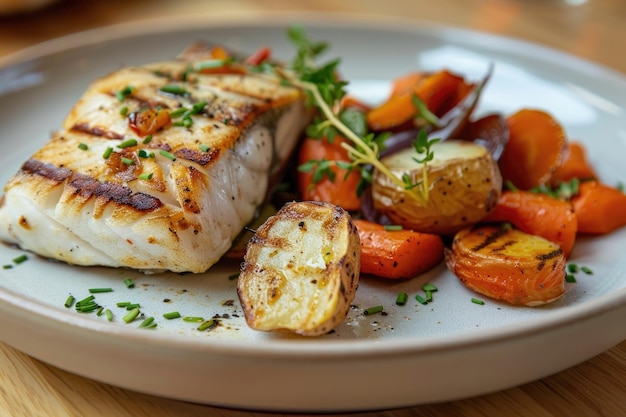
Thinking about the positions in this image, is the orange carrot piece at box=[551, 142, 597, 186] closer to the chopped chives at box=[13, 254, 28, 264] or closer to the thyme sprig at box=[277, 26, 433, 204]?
the thyme sprig at box=[277, 26, 433, 204]

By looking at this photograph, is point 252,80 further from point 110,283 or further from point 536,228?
point 536,228

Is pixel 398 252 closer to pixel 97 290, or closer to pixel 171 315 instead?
pixel 171 315

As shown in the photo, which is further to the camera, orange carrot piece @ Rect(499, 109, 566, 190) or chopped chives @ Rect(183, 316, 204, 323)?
orange carrot piece @ Rect(499, 109, 566, 190)

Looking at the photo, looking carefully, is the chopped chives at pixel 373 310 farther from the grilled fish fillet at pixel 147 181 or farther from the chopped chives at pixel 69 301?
the chopped chives at pixel 69 301

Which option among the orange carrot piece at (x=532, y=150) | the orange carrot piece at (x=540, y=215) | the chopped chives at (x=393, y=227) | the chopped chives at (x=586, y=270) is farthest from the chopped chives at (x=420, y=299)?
the orange carrot piece at (x=532, y=150)

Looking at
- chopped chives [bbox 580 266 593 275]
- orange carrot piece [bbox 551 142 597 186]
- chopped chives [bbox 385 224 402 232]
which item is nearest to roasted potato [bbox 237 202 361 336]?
chopped chives [bbox 385 224 402 232]

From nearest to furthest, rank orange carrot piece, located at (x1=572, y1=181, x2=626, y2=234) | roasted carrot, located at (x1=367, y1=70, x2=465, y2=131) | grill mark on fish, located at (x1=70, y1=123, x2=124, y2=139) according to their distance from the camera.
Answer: grill mark on fish, located at (x1=70, y1=123, x2=124, y2=139) < orange carrot piece, located at (x1=572, y1=181, x2=626, y2=234) < roasted carrot, located at (x1=367, y1=70, x2=465, y2=131)
